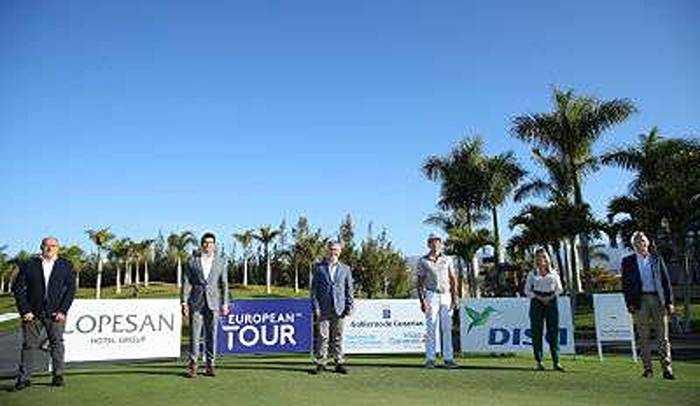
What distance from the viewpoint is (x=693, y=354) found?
609 inches

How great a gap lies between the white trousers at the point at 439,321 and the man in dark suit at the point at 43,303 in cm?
507

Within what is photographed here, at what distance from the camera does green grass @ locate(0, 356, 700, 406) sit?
7031 mm

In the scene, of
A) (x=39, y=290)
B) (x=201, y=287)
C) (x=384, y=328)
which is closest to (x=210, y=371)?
(x=201, y=287)

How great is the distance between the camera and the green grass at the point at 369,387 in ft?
23.1

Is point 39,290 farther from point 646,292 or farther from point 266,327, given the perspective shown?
point 646,292

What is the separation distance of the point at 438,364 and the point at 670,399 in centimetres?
391

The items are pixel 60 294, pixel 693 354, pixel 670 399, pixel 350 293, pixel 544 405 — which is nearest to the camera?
pixel 544 405

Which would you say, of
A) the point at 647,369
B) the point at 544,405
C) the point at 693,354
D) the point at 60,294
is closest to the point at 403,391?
the point at 544,405

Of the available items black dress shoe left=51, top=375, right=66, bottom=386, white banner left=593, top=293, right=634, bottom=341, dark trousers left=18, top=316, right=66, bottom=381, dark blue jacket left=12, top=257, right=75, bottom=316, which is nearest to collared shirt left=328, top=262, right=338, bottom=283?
dark blue jacket left=12, top=257, right=75, bottom=316

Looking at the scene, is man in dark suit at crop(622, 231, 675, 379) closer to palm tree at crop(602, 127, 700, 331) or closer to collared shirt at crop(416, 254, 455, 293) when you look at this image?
collared shirt at crop(416, 254, 455, 293)

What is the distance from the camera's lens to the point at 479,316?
1296cm

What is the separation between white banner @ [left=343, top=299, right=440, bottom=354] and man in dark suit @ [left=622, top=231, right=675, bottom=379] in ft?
14.8

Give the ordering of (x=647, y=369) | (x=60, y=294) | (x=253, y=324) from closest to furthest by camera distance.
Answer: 1. (x=60, y=294)
2. (x=647, y=369)
3. (x=253, y=324)

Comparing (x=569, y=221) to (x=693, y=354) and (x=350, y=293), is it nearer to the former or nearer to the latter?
(x=693, y=354)
